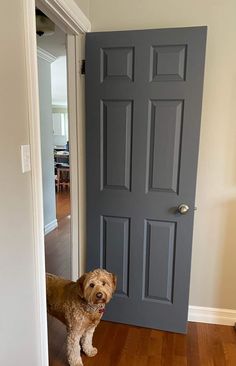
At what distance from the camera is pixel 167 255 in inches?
78.0

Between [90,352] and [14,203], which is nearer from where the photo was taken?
[14,203]

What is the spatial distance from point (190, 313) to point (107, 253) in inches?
31.6

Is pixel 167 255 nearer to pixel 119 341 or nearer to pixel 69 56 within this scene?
pixel 119 341

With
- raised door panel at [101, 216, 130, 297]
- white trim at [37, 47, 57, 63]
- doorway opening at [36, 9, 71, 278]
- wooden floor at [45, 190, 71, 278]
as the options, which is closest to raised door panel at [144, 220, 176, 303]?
raised door panel at [101, 216, 130, 297]

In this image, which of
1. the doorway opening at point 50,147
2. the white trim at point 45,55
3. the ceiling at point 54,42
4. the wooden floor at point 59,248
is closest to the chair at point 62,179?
the doorway opening at point 50,147

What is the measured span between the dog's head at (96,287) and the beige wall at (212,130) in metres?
0.81

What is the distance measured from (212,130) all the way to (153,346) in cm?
152

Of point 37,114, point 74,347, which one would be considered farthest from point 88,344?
point 37,114

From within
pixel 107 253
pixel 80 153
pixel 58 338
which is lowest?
pixel 58 338

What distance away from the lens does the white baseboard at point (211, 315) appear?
2.13m

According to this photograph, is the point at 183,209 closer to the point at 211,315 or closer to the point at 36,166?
the point at 211,315

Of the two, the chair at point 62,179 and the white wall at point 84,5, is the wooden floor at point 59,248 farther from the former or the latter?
the white wall at point 84,5

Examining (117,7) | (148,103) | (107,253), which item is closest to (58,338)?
(107,253)

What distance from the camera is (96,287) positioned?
5.05 ft
